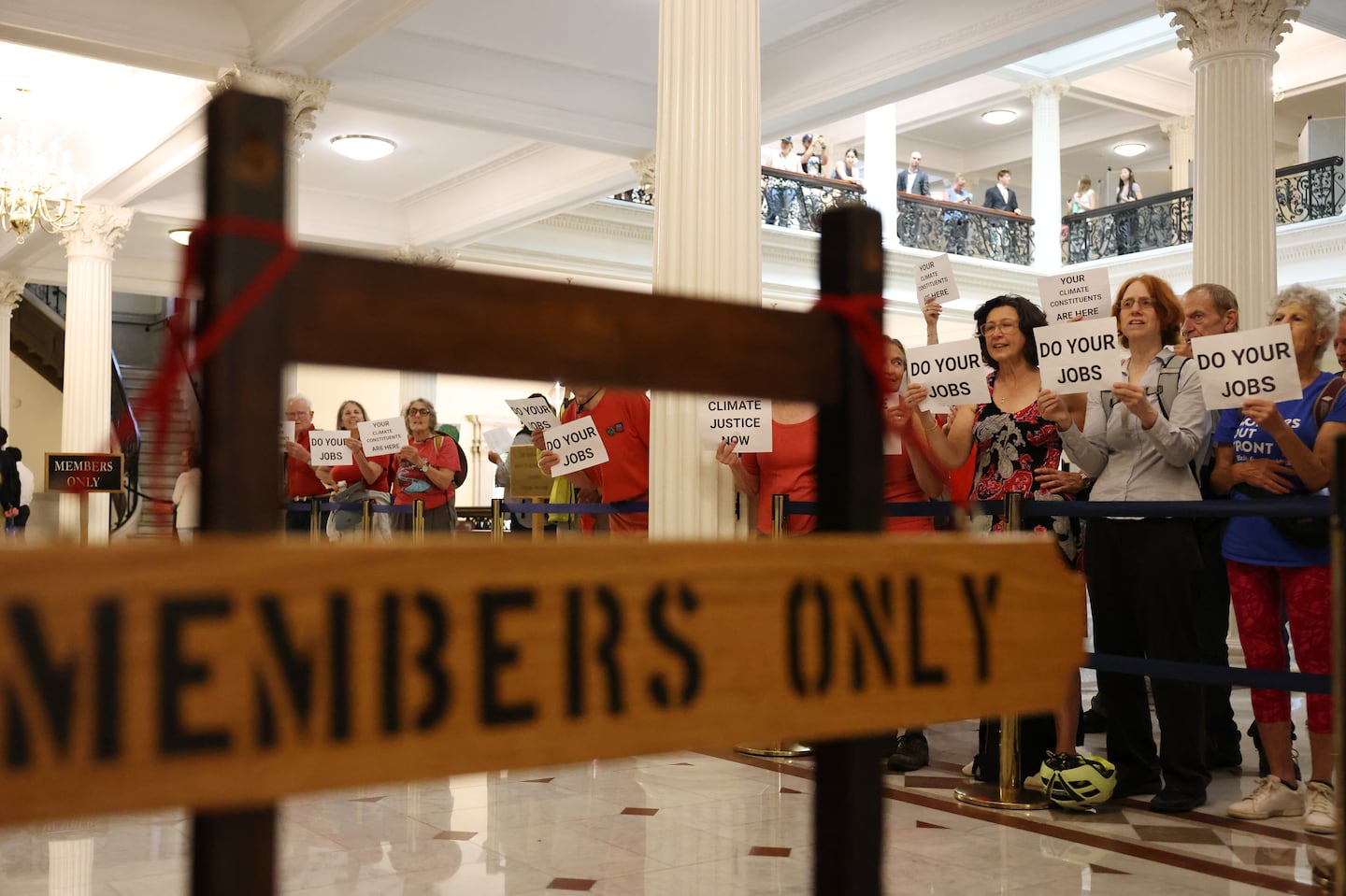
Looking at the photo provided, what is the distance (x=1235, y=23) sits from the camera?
7.38 metres

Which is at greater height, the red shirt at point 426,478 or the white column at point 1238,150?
the white column at point 1238,150

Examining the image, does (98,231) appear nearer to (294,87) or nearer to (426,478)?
(294,87)

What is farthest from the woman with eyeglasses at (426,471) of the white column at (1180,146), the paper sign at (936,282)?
the white column at (1180,146)

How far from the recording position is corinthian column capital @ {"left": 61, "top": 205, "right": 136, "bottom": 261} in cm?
1338

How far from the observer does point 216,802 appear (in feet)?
3.30

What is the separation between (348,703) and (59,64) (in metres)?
11.3

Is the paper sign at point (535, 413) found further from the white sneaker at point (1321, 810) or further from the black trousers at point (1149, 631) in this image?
the white sneaker at point (1321, 810)

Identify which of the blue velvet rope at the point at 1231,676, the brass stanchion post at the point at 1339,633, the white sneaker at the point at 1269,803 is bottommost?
the white sneaker at the point at 1269,803

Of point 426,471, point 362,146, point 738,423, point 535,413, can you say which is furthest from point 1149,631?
point 362,146

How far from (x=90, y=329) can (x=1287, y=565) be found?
1290cm

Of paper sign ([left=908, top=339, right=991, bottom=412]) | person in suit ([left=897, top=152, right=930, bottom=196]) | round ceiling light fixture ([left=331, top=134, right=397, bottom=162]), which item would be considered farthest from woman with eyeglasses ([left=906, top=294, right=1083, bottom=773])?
person in suit ([left=897, top=152, right=930, bottom=196])

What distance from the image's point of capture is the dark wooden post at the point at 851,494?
1.45m

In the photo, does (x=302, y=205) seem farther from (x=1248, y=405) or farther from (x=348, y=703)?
(x=348, y=703)

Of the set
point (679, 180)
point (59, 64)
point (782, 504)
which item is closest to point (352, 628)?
point (782, 504)
